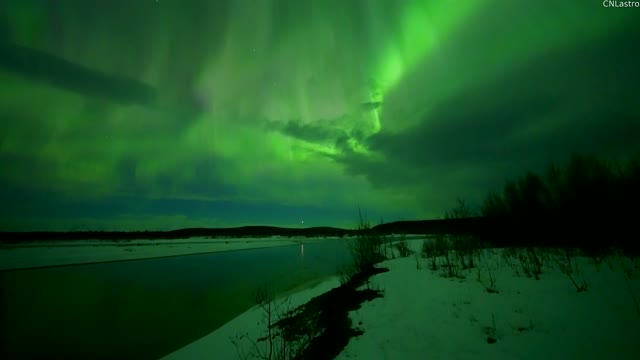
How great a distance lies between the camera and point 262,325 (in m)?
8.85

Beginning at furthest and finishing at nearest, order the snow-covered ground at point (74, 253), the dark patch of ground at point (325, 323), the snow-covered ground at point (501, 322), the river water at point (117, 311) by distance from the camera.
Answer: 1. the snow-covered ground at point (74, 253)
2. the river water at point (117, 311)
3. the dark patch of ground at point (325, 323)
4. the snow-covered ground at point (501, 322)

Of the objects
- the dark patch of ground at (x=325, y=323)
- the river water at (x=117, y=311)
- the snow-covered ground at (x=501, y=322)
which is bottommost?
the river water at (x=117, y=311)

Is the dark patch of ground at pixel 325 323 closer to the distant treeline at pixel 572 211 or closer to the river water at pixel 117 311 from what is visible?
the river water at pixel 117 311

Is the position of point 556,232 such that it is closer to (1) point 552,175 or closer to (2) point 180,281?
(1) point 552,175

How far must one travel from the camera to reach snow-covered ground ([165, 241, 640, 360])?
430cm

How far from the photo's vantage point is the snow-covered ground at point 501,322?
169 inches

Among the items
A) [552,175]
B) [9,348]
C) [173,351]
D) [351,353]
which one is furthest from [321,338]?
[552,175]

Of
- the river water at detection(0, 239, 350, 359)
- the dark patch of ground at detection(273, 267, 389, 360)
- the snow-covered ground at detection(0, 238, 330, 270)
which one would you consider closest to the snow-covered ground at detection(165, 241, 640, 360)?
the dark patch of ground at detection(273, 267, 389, 360)

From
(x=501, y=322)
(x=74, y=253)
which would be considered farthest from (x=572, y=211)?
(x=74, y=253)

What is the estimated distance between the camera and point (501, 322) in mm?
5477

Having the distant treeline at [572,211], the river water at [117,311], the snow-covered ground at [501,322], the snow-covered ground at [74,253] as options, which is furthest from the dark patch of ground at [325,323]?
the snow-covered ground at [74,253]

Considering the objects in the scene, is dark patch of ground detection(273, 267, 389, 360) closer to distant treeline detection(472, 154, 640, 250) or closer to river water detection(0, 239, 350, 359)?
river water detection(0, 239, 350, 359)

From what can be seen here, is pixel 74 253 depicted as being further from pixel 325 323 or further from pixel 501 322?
pixel 501 322

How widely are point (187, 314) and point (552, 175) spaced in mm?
22627
